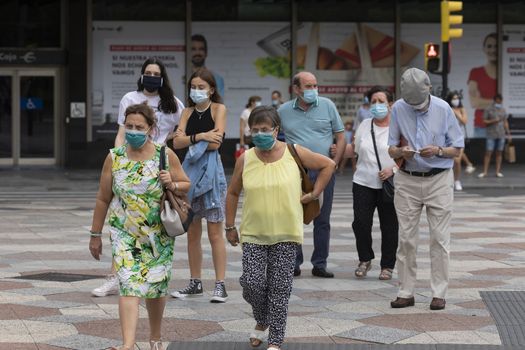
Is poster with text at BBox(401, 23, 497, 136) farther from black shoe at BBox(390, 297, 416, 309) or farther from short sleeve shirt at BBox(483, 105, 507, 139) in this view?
black shoe at BBox(390, 297, 416, 309)

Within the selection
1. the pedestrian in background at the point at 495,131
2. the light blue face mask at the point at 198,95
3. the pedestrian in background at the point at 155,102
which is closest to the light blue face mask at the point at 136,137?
the pedestrian in background at the point at 155,102

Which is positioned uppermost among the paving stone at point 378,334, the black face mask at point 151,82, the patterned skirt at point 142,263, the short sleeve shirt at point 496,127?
the black face mask at point 151,82

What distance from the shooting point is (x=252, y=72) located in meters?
28.5

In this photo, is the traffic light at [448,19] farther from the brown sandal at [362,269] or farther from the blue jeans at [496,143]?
the brown sandal at [362,269]

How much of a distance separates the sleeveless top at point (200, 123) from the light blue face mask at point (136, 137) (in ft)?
7.56

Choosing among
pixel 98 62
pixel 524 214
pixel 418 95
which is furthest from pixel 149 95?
pixel 98 62

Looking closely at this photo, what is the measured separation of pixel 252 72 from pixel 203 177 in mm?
19490

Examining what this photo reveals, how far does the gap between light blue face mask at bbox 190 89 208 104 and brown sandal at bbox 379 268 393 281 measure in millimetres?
2402

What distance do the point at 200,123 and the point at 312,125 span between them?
1.43 metres

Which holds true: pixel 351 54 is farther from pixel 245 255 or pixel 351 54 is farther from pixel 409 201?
pixel 245 255

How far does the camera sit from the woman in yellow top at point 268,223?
23.5 feet

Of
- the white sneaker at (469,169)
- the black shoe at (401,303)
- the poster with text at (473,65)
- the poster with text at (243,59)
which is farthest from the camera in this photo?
the poster with text at (473,65)

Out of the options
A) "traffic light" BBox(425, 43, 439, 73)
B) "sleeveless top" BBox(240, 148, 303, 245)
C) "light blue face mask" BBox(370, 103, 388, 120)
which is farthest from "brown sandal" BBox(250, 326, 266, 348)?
"traffic light" BBox(425, 43, 439, 73)

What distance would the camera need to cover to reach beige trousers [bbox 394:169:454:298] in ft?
29.0
